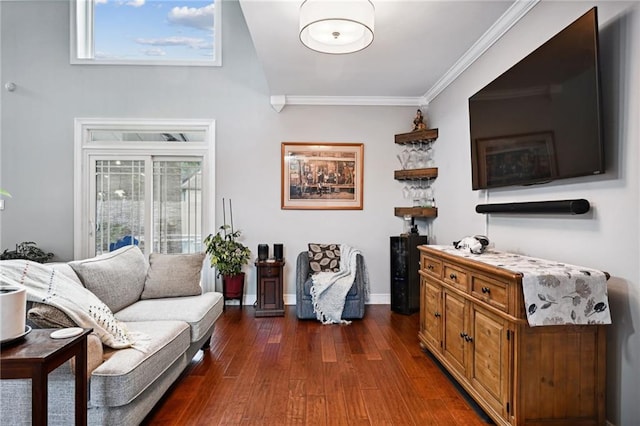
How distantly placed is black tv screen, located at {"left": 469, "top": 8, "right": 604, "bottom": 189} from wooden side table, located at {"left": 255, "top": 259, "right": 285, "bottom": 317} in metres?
2.44

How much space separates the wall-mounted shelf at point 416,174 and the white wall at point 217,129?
140 mm

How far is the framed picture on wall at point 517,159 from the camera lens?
2.05m

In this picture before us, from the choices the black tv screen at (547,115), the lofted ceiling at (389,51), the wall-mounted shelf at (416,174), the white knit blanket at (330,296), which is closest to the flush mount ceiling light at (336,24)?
the lofted ceiling at (389,51)

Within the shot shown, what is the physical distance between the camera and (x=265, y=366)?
8.74 feet

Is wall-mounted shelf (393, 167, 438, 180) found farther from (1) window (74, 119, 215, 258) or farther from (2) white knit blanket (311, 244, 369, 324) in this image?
(1) window (74, 119, 215, 258)

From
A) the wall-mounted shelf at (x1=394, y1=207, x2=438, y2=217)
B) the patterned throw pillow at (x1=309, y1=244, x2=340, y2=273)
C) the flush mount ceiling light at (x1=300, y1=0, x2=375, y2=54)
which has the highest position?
the flush mount ceiling light at (x1=300, y1=0, x2=375, y2=54)

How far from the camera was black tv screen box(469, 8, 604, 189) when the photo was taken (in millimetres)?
1715

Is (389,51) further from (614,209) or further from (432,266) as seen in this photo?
(614,209)

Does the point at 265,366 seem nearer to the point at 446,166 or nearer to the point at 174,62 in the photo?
the point at 446,166

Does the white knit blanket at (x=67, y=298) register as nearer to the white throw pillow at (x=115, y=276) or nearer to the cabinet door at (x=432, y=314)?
the white throw pillow at (x=115, y=276)

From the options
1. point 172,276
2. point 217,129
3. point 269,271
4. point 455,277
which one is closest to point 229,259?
point 269,271

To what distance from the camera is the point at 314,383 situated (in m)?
2.40

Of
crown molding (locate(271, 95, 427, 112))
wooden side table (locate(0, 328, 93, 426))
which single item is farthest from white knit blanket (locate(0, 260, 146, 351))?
crown molding (locate(271, 95, 427, 112))

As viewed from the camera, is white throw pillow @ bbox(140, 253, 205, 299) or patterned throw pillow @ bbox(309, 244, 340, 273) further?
patterned throw pillow @ bbox(309, 244, 340, 273)
